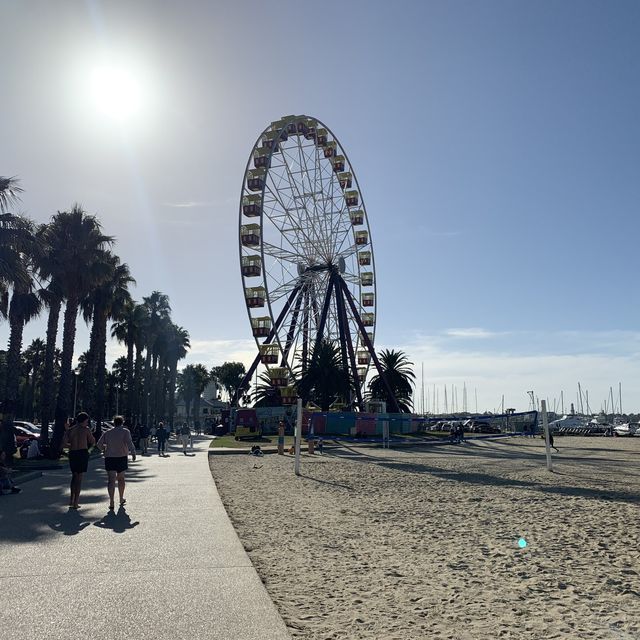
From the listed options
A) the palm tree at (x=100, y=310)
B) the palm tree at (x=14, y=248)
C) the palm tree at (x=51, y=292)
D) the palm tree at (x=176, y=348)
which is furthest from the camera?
the palm tree at (x=176, y=348)

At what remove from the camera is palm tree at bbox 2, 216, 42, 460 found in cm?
2252

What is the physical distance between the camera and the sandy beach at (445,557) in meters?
5.40

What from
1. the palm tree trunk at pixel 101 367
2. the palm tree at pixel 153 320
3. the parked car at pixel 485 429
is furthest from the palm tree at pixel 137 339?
the parked car at pixel 485 429

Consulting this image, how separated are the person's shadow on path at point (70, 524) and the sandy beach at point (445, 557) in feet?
7.42

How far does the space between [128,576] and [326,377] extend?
49608 mm

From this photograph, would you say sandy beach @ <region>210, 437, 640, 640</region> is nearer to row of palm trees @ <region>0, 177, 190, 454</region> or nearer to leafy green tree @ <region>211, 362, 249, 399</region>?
row of palm trees @ <region>0, 177, 190, 454</region>

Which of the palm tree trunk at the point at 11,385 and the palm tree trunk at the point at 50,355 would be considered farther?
the palm tree trunk at the point at 50,355

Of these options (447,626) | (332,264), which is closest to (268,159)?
(332,264)

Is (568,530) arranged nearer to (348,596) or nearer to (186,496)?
(348,596)

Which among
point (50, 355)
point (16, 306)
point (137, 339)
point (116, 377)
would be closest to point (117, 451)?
point (16, 306)

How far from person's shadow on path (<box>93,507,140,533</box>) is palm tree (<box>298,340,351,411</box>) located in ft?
145

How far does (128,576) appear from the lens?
641 cm

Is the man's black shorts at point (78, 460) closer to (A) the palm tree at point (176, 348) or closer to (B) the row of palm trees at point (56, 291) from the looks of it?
(B) the row of palm trees at point (56, 291)

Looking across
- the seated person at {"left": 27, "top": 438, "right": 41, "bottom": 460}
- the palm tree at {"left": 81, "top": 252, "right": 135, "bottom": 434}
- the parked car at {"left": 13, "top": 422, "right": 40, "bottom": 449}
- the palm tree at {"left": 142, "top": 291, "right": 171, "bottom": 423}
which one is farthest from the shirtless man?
the palm tree at {"left": 142, "top": 291, "right": 171, "bottom": 423}
